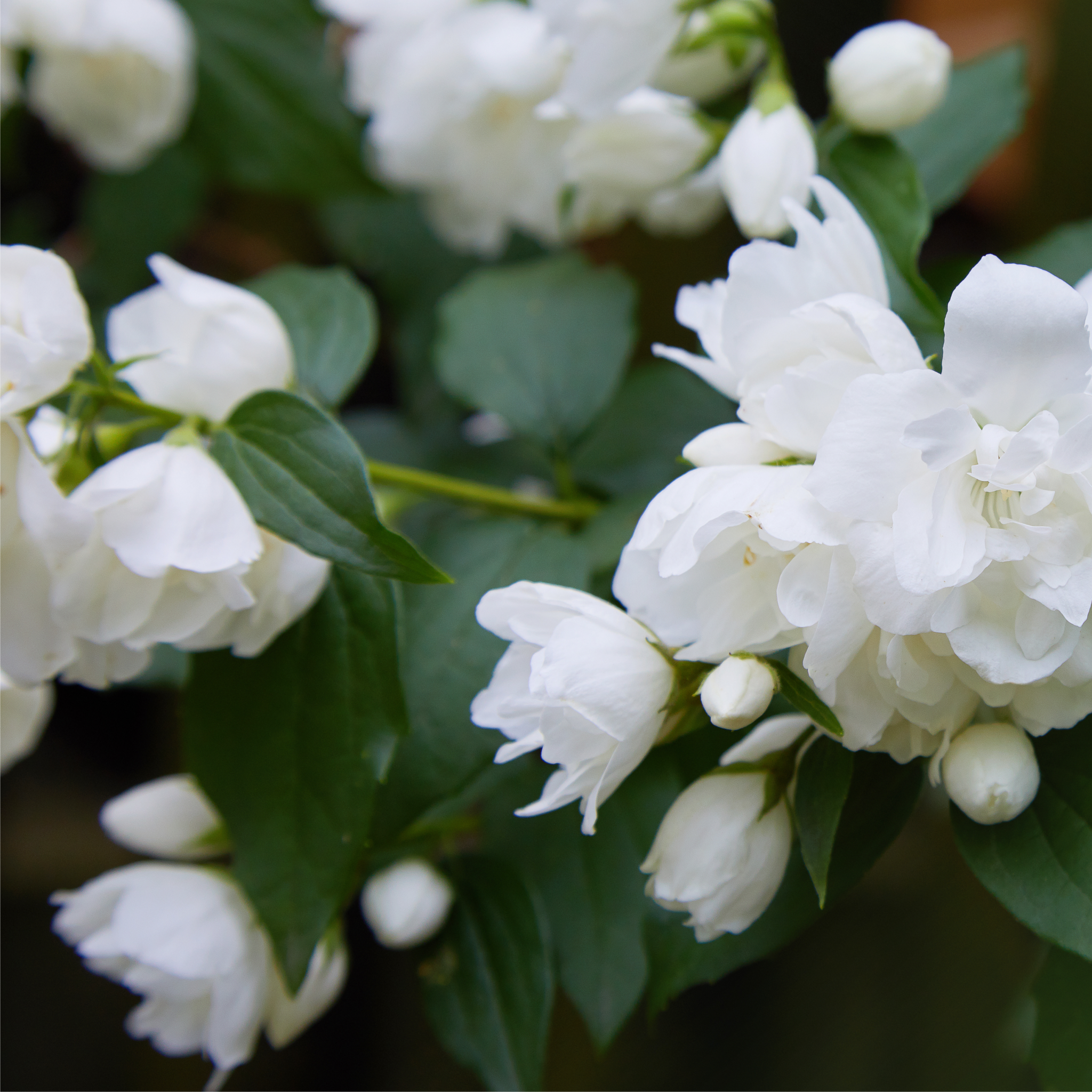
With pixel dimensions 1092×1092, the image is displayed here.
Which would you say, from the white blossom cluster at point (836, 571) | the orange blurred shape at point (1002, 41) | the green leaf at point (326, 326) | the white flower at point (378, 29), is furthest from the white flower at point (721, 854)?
the orange blurred shape at point (1002, 41)

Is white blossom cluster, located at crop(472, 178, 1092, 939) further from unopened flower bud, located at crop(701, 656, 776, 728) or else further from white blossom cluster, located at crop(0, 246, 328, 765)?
white blossom cluster, located at crop(0, 246, 328, 765)

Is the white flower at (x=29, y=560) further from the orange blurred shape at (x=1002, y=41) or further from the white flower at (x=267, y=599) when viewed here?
the orange blurred shape at (x=1002, y=41)

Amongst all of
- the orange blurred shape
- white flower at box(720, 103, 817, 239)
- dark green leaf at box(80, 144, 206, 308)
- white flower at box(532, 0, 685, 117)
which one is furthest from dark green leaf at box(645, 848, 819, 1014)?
the orange blurred shape

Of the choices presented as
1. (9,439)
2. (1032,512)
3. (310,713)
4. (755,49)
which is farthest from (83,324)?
(755,49)

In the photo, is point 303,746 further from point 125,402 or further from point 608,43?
point 608,43

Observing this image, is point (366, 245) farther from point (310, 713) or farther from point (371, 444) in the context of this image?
point (310, 713)

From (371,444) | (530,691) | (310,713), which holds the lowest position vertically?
(371,444)

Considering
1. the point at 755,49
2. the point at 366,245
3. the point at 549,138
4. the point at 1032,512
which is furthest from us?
the point at 366,245
